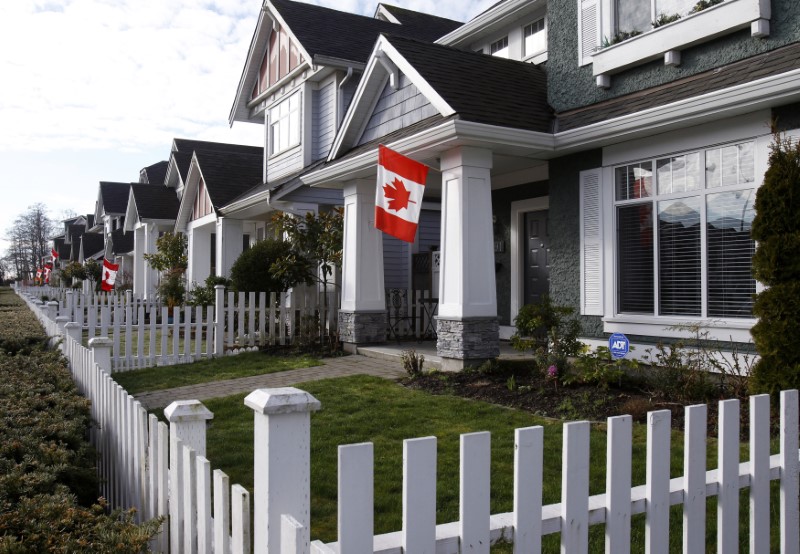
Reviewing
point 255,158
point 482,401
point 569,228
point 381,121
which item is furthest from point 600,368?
point 255,158

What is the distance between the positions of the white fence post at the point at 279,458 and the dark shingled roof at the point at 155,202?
93.7 ft

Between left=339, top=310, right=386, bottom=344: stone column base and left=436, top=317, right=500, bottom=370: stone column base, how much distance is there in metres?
2.65

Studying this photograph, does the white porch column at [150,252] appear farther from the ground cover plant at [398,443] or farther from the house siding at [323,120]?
the ground cover plant at [398,443]

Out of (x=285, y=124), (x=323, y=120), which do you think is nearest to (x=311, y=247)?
(x=323, y=120)

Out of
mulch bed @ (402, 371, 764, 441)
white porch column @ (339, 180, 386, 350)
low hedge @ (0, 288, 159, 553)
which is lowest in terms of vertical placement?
mulch bed @ (402, 371, 764, 441)

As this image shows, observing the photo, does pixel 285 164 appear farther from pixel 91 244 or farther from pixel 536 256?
pixel 91 244

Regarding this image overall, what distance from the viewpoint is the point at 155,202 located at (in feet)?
98.5

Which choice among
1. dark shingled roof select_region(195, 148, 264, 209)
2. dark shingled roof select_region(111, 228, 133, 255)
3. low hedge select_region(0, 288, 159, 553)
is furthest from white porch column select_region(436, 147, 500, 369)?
dark shingled roof select_region(111, 228, 133, 255)

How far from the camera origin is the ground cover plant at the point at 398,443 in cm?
419

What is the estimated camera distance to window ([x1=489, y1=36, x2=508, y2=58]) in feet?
41.6

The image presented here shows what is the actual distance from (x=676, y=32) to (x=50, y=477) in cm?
811

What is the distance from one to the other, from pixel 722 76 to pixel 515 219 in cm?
509

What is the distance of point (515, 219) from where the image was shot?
1234cm

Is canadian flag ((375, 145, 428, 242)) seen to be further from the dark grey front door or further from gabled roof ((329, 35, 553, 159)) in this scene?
the dark grey front door
